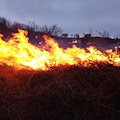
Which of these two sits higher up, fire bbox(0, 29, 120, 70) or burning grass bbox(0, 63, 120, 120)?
fire bbox(0, 29, 120, 70)

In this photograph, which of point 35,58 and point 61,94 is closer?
point 61,94

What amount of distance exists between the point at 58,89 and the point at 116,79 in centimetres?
143

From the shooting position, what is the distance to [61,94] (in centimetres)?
316

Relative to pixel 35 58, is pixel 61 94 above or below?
below

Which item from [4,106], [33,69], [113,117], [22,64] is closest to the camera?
[113,117]

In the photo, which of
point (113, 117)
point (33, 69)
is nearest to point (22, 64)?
point (33, 69)

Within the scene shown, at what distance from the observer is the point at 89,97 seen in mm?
2990

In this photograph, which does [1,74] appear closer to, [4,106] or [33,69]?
[33,69]

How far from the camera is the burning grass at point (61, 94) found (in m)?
2.68

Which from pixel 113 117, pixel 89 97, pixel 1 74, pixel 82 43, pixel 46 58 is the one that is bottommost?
pixel 113 117

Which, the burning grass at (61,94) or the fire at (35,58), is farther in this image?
the fire at (35,58)

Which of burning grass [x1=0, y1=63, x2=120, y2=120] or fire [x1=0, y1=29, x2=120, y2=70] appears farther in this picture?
fire [x1=0, y1=29, x2=120, y2=70]

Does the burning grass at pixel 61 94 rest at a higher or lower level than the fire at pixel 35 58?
lower

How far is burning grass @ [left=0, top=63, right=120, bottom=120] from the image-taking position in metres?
2.68
